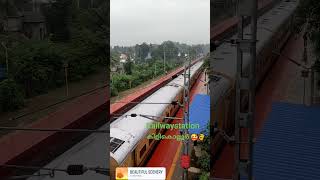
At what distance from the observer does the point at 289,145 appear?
2604mm

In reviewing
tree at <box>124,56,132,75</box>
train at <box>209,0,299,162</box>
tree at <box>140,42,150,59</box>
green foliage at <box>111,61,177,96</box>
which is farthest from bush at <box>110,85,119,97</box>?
train at <box>209,0,299,162</box>

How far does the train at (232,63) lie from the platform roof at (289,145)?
246mm

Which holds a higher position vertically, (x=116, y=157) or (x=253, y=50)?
(x=253, y=50)

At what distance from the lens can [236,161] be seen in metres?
2.53

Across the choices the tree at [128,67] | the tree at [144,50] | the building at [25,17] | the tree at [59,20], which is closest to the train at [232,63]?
the tree at [144,50]

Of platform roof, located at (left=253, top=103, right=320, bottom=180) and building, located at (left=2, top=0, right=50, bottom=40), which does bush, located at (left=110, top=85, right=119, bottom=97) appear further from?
platform roof, located at (left=253, top=103, right=320, bottom=180)

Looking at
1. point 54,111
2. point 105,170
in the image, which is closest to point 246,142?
point 105,170

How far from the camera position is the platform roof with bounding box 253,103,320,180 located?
2.55 m

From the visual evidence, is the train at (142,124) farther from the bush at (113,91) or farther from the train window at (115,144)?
the bush at (113,91)

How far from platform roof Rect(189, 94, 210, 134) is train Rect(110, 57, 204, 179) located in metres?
0.11

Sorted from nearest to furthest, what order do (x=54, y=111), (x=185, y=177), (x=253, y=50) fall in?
(x=253, y=50) < (x=185, y=177) < (x=54, y=111)

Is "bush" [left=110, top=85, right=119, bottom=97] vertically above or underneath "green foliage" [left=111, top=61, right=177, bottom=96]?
underneath

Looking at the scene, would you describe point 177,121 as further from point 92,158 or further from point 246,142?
point 92,158

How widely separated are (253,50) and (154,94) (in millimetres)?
679
